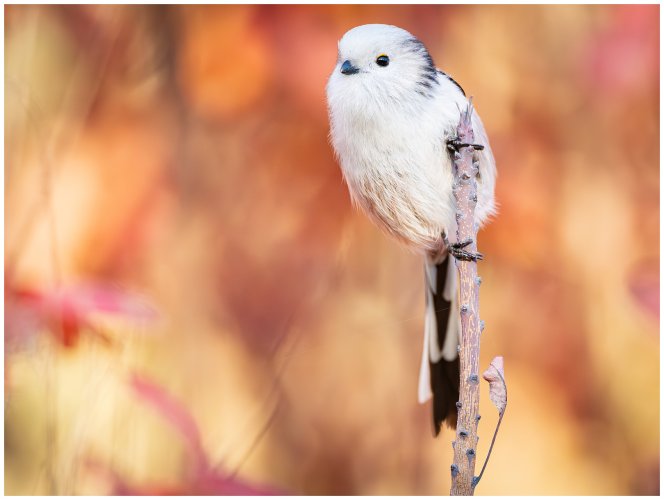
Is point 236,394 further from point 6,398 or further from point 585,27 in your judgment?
point 585,27

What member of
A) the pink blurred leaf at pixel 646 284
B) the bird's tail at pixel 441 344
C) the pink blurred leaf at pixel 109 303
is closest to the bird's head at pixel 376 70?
the bird's tail at pixel 441 344

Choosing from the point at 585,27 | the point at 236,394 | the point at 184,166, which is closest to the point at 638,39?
the point at 585,27

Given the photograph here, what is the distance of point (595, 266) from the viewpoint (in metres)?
1.44

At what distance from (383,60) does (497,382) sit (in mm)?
407

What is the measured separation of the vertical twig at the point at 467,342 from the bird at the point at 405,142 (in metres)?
0.02

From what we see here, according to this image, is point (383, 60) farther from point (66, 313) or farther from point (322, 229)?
point (322, 229)

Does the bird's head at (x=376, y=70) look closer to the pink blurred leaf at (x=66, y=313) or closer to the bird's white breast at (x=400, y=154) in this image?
the bird's white breast at (x=400, y=154)

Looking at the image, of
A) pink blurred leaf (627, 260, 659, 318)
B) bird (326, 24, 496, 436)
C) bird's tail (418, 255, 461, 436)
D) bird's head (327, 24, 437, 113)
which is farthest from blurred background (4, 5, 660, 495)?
bird's head (327, 24, 437, 113)

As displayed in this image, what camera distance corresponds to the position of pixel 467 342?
64 cm

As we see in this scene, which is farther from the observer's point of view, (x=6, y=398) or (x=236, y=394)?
(x=236, y=394)

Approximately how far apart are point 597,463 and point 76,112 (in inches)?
51.1

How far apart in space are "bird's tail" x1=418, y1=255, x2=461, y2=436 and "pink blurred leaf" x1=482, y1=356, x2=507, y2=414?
30 centimetres

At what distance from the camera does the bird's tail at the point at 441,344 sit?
0.92 meters

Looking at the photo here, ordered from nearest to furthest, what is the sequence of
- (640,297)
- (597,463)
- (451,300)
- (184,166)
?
(451,300) → (640,297) → (597,463) → (184,166)
